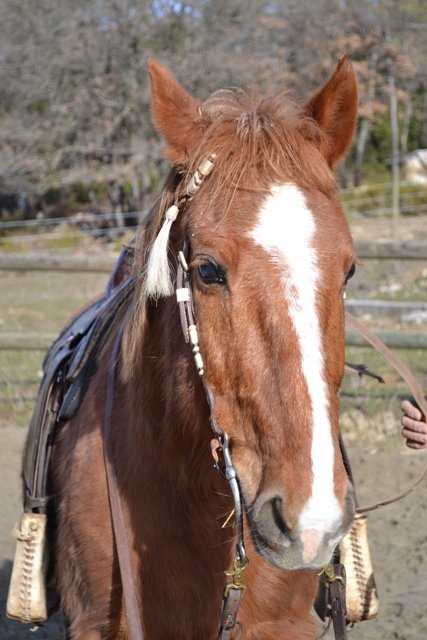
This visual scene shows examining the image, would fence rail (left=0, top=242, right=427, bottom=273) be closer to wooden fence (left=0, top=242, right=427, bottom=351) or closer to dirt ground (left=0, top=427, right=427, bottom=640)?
wooden fence (left=0, top=242, right=427, bottom=351)

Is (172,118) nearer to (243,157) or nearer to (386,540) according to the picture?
(243,157)

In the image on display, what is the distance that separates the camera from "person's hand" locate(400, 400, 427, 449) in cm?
241

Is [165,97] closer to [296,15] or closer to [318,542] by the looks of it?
[318,542]

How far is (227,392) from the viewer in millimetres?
1594

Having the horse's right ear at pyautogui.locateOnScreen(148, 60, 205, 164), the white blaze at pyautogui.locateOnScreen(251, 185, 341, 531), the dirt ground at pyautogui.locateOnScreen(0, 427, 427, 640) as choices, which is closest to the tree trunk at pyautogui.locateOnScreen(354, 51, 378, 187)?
the dirt ground at pyautogui.locateOnScreen(0, 427, 427, 640)

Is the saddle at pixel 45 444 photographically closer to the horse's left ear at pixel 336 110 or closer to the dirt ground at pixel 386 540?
the horse's left ear at pixel 336 110

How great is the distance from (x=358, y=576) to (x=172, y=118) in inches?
68.7

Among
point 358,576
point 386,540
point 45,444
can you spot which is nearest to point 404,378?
point 358,576

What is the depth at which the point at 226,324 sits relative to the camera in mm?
1581

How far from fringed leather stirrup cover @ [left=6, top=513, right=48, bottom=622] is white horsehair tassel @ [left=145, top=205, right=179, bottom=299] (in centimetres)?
107

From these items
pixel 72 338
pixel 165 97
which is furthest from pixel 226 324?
pixel 72 338

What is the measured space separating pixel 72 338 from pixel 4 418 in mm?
3635

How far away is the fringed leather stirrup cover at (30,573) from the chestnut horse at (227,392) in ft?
0.35

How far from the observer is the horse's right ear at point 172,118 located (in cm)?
184
